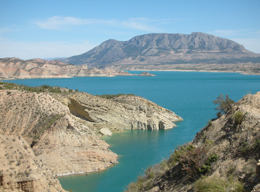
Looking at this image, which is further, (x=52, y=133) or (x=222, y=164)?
(x=52, y=133)

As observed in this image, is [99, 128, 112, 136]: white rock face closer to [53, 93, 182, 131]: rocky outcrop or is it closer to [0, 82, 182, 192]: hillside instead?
[0, 82, 182, 192]: hillside

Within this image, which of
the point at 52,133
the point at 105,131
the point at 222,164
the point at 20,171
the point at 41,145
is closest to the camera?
the point at 222,164

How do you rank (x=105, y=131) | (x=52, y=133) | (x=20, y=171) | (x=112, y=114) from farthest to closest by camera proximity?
(x=112, y=114) < (x=105, y=131) < (x=52, y=133) < (x=20, y=171)

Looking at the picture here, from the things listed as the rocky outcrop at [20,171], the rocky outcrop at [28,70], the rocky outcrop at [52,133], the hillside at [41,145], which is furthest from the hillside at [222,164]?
the rocky outcrop at [28,70]

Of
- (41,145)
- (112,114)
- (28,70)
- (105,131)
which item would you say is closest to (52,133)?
(41,145)

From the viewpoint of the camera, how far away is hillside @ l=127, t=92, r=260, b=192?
8977 mm

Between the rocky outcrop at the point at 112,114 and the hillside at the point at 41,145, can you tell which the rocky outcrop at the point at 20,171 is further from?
the rocky outcrop at the point at 112,114

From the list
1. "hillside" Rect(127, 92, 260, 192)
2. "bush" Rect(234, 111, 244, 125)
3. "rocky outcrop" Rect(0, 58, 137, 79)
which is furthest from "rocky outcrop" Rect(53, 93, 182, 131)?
"rocky outcrop" Rect(0, 58, 137, 79)

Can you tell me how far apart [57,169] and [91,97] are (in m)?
21.6

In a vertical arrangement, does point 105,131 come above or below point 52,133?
below

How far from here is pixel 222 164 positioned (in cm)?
1034

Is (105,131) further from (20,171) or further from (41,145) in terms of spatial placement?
(20,171)

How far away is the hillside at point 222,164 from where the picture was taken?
8.98m

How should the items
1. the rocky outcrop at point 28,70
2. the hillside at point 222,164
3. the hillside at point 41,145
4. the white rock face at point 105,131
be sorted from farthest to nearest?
the rocky outcrop at point 28,70
the white rock face at point 105,131
the hillside at point 41,145
the hillside at point 222,164
